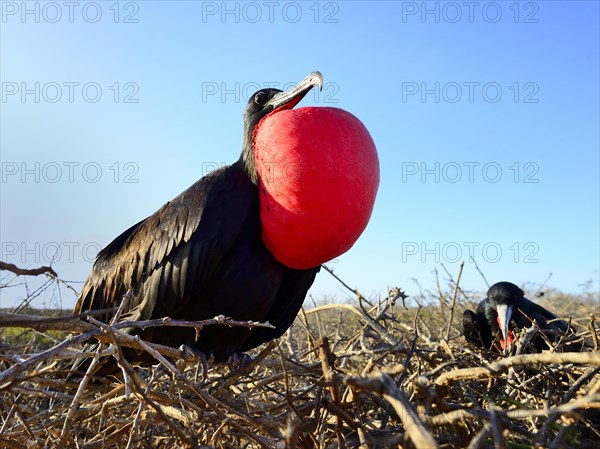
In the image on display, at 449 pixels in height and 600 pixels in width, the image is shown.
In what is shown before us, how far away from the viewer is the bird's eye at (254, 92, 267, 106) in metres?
2.81

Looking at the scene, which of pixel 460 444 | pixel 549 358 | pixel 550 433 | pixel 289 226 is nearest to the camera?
pixel 549 358

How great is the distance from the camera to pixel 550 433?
56.3 inches

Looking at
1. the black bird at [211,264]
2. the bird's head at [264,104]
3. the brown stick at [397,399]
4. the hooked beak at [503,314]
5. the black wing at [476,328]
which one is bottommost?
the black wing at [476,328]

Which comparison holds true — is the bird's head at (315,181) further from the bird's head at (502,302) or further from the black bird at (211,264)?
the bird's head at (502,302)

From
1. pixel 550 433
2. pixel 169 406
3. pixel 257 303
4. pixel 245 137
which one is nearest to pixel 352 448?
pixel 550 433

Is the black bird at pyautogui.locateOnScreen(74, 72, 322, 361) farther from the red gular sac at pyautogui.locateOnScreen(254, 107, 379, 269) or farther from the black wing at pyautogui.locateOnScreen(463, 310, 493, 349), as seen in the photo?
the black wing at pyautogui.locateOnScreen(463, 310, 493, 349)

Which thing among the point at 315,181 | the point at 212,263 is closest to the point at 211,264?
the point at 212,263

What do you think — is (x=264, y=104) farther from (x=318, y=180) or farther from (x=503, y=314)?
(x=503, y=314)

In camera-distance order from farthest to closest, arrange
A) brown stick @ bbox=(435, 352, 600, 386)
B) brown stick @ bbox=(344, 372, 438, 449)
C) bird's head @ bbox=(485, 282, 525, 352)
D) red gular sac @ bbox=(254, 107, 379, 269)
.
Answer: bird's head @ bbox=(485, 282, 525, 352), red gular sac @ bbox=(254, 107, 379, 269), brown stick @ bbox=(435, 352, 600, 386), brown stick @ bbox=(344, 372, 438, 449)

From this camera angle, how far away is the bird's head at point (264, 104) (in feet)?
8.18

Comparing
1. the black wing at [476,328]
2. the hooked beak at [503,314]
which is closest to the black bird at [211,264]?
the black wing at [476,328]

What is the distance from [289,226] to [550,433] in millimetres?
1143

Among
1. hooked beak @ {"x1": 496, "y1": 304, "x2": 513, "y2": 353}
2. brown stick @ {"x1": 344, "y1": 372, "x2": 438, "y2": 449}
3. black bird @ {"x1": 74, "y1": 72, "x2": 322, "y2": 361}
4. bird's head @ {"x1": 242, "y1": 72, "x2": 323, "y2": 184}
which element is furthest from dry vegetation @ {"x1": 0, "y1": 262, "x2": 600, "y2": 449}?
hooked beak @ {"x1": 496, "y1": 304, "x2": 513, "y2": 353}

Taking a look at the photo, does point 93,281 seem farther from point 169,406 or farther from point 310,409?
point 310,409
